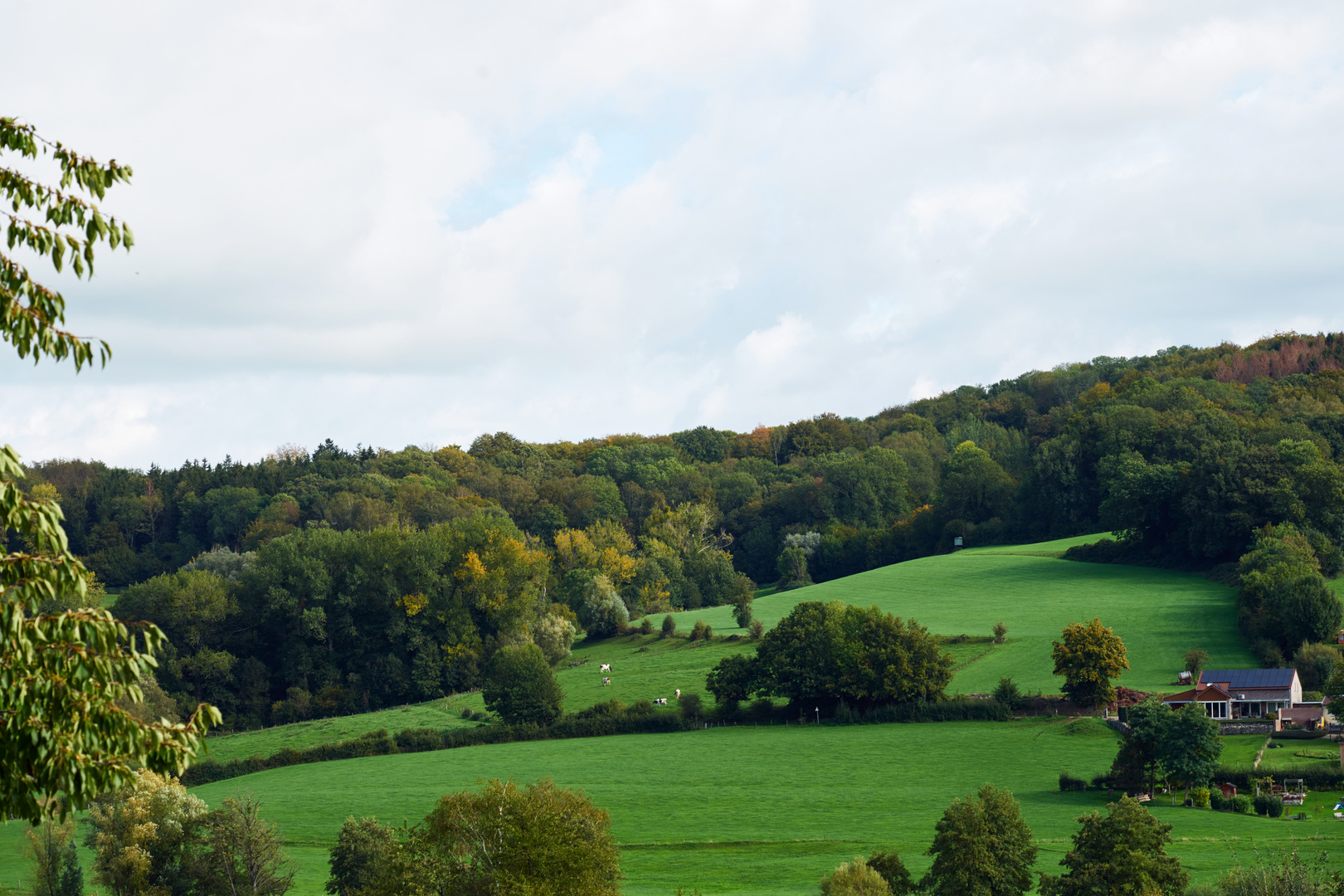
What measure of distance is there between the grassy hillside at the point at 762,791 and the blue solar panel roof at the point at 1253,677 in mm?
8578

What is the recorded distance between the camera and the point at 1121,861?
3594 centimetres

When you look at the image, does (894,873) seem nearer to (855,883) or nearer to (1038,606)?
(855,883)

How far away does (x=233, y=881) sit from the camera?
43.6 m

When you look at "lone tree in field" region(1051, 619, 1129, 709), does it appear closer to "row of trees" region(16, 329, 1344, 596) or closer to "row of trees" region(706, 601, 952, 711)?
"row of trees" region(706, 601, 952, 711)

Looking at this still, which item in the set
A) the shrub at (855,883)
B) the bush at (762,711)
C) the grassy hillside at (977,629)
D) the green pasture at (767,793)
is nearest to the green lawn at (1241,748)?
the green pasture at (767,793)

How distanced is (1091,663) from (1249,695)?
28.1 feet

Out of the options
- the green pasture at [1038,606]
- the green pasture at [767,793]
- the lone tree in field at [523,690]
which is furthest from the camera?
the lone tree in field at [523,690]

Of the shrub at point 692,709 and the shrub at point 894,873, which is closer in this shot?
the shrub at point 894,873

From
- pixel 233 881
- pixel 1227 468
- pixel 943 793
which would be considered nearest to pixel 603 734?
pixel 943 793

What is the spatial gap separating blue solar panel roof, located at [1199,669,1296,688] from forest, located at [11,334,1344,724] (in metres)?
10.1

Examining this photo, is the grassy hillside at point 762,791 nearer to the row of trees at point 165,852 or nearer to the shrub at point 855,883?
the row of trees at point 165,852

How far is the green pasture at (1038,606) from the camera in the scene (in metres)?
78.5

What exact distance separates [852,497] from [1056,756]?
8517 cm

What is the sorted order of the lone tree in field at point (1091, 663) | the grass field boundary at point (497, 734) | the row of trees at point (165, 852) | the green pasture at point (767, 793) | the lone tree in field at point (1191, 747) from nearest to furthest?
the row of trees at point (165, 852), the green pasture at point (767, 793), the lone tree in field at point (1191, 747), the lone tree in field at point (1091, 663), the grass field boundary at point (497, 734)
